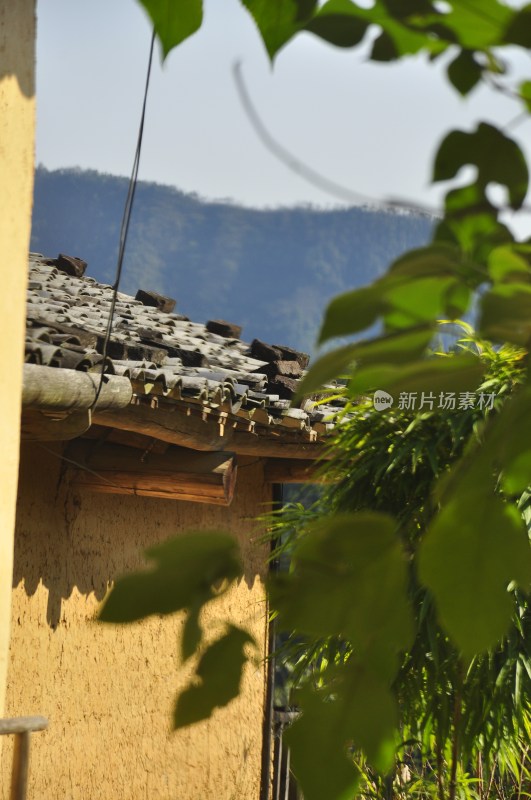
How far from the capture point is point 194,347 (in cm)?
441

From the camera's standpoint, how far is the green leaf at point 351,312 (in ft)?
1.07

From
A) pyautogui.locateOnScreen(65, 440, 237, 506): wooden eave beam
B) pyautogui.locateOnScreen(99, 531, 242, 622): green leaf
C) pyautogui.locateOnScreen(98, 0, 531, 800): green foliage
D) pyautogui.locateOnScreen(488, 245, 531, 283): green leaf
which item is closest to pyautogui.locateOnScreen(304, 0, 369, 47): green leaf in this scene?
pyautogui.locateOnScreen(98, 0, 531, 800): green foliage

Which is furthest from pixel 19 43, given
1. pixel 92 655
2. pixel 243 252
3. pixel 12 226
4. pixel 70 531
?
pixel 243 252

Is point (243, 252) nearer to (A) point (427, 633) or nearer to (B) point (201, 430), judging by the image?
(B) point (201, 430)

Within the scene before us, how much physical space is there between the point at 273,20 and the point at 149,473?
3.13 metres

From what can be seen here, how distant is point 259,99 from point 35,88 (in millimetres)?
1749

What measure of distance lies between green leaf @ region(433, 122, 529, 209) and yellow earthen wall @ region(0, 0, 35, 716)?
1.62m

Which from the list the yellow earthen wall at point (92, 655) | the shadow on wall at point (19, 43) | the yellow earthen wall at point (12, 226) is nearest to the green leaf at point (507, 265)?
the yellow earthen wall at point (12, 226)

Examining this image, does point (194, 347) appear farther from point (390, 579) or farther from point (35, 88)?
point (390, 579)

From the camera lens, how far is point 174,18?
45cm

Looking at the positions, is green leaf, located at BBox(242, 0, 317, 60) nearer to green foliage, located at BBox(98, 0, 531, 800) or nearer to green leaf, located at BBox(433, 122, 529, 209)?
green foliage, located at BBox(98, 0, 531, 800)

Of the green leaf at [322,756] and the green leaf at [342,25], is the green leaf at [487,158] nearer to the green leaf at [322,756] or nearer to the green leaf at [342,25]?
the green leaf at [342,25]

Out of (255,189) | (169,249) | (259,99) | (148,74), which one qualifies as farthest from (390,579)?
(255,189)

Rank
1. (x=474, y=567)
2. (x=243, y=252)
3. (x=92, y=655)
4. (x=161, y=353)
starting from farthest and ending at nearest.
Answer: (x=243, y=252), (x=92, y=655), (x=161, y=353), (x=474, y=567)
